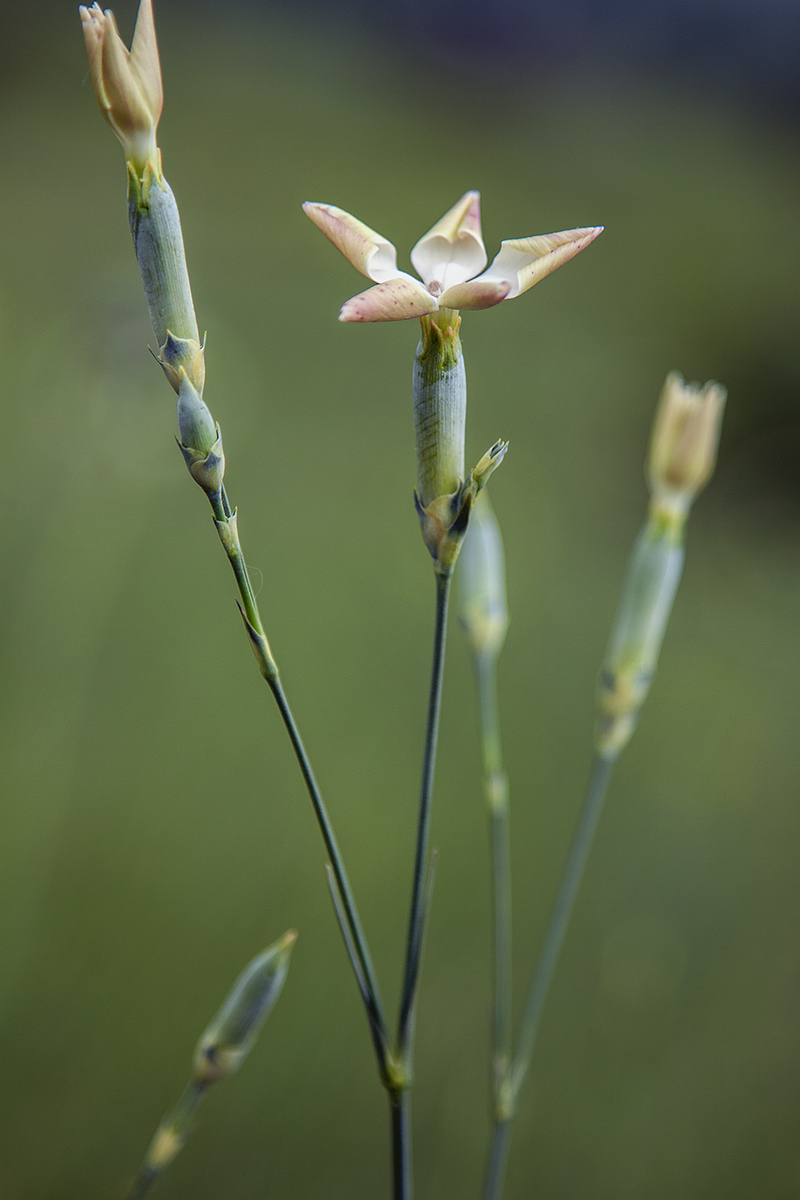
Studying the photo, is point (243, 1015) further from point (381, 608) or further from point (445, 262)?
point (381, 608)

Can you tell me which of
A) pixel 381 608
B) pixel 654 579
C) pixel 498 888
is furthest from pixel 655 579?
pixel 381 608

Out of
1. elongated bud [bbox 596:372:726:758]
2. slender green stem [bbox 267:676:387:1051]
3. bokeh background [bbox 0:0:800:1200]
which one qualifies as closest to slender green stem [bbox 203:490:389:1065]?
slender green stem [bbox 267:676:387:1051]

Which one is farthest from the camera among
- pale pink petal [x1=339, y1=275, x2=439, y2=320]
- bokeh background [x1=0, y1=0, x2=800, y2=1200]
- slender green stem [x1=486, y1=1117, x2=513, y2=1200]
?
bokeh background [x1=0, y1=0, x2=800, y2=1200]

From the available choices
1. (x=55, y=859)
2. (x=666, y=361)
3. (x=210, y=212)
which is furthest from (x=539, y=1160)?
(x=210, y=212)

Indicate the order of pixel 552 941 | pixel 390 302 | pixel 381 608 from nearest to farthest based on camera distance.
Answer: pixel 390 302
pixel 552 941
pixel 381 608

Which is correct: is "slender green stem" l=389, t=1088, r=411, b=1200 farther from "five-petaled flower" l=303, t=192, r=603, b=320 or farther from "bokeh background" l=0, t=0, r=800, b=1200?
"bokeh background" l=0, t=0, r=800, b=1200
